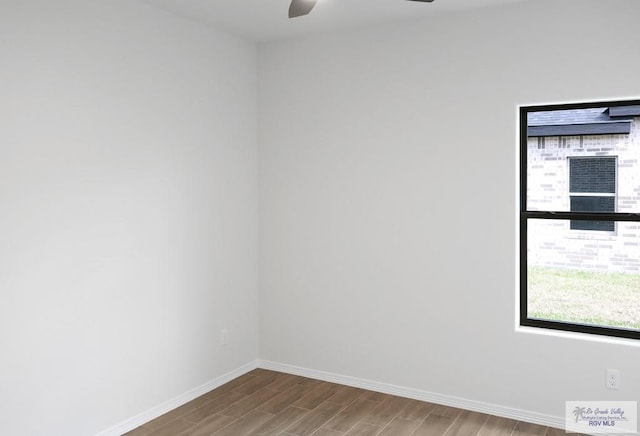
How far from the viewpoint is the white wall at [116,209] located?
2.84m

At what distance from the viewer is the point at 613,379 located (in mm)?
3295

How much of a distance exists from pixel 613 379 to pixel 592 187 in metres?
1.17

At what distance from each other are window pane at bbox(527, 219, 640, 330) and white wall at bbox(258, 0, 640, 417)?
0.19 meters

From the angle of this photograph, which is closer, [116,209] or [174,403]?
[116,209]

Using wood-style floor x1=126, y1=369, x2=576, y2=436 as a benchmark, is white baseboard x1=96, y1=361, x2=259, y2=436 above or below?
above

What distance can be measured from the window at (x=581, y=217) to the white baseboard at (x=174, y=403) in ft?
7.22

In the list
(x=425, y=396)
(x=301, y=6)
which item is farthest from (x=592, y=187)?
(x=301, y=6)

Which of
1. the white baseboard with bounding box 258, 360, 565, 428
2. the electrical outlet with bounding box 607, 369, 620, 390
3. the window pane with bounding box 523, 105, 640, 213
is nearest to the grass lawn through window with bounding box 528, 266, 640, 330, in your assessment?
the electrical outlet with bounding box 607, 369, 620, 390

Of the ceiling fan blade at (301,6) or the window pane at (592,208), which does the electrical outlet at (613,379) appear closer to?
the window pane at (592,208)

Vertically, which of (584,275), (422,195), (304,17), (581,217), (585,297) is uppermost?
(304,17)

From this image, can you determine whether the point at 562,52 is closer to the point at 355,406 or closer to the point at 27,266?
the point at 355,406

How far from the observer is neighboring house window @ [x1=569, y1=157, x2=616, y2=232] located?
3.38 m

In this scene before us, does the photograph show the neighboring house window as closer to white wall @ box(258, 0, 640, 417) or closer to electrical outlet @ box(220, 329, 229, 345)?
white wall @ box(258, 0, 640, 417)

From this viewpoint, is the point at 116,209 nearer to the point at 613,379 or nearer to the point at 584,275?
the point at 584,275
